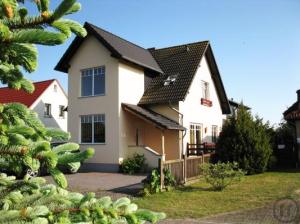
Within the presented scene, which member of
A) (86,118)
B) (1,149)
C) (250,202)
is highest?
(86,118)

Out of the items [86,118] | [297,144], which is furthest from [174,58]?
[297,144]

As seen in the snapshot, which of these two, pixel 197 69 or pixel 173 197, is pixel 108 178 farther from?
pixel 197 69

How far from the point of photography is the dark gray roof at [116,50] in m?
21.8

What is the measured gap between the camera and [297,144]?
22281mm

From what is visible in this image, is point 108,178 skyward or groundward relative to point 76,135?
groundward

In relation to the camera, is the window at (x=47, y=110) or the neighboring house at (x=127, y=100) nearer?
the neighboring house at (x=127, y=100)

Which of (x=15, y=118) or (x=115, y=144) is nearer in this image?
(x=15, y=118)

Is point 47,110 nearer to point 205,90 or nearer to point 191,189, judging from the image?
point 205,90

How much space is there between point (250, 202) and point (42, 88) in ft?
103

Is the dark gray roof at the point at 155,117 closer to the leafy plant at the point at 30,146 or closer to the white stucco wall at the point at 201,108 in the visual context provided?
the white stucco wall at the point at 201,108

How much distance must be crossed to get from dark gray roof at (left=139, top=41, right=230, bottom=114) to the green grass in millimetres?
8897

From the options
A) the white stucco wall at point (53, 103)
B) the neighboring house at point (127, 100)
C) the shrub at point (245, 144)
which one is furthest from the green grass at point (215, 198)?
the white stucco wall at point (53, 103)

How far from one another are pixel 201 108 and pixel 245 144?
778 centimetres

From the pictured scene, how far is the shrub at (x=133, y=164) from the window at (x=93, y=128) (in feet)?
7.41
